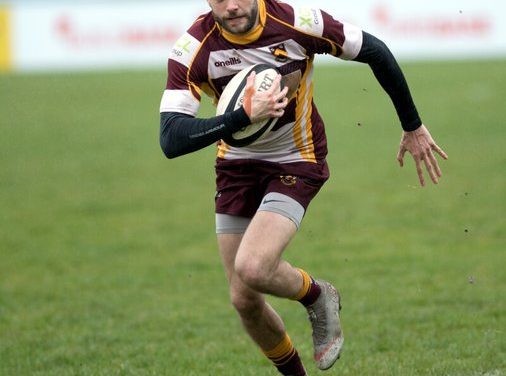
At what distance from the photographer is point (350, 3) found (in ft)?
85.5

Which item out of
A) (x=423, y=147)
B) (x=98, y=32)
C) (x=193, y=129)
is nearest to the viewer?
(x=193, y=129)

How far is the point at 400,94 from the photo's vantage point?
5949 mm

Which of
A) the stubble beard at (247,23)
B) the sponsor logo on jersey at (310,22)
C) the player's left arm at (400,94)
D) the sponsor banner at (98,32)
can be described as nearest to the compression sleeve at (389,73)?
the player's left arm at (400,94)

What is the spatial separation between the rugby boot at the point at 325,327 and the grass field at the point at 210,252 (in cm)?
43

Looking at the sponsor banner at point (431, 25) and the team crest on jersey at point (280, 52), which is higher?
the team crest on jersey at point (280, 52)

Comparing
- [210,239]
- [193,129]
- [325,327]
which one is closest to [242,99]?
[193,129]

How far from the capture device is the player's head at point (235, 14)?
5.41 m

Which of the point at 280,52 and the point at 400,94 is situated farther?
the point at 400,94

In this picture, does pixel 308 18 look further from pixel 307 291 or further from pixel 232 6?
pixel 307 291

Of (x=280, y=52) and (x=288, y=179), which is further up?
(x=280, y=52)

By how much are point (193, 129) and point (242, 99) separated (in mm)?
297

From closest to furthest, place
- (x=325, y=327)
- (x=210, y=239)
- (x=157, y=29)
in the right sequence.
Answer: (x=325, y=327) → (x=210, y=239) → (x=157, y=29)

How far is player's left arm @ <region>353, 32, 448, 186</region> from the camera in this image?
5805mm

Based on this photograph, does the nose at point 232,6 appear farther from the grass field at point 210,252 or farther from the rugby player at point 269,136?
the grass field at point 210,252
